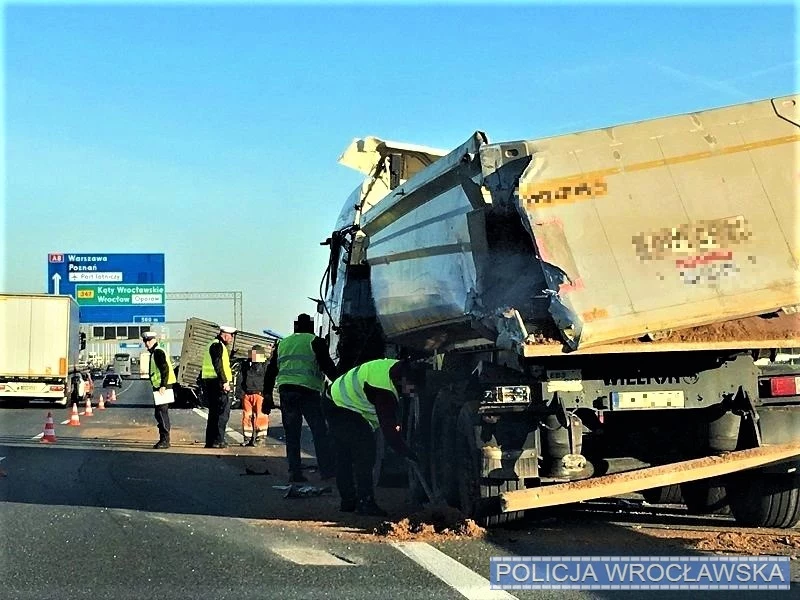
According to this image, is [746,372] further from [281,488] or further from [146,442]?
[146,442]

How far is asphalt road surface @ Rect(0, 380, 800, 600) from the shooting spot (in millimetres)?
6238

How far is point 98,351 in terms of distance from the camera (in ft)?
360

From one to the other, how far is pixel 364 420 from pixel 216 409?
23.6 feet

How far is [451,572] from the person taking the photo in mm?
6512

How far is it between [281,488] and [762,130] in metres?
6.12

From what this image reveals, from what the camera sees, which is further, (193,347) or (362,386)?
(193,347)

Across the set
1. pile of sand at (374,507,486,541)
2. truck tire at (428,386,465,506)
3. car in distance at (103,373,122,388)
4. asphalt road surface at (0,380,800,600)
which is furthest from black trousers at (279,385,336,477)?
car in distance at (103,373,122,388)

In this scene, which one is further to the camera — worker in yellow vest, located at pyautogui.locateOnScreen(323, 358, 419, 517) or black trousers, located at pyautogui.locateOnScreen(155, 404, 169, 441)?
black trousers, located at pyautogui.locateOnScreen(155, 404, 169, 441)

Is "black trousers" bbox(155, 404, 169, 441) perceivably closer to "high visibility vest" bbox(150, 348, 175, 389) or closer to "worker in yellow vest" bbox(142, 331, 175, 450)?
"worker in yellow vest" bbox(142, 331, 175, 450)

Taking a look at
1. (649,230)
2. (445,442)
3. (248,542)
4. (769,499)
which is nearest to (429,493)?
(445,442)

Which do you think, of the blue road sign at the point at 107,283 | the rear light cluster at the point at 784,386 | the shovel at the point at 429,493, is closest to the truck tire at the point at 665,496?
the rear light cluster at the point at 784,386

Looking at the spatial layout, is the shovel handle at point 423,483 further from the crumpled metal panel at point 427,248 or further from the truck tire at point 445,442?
the crumpled metal panel at point 427,248

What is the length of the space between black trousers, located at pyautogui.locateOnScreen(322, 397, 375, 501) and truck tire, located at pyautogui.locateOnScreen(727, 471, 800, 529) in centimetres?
289

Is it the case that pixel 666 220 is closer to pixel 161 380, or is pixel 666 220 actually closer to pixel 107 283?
pixel 161 380
